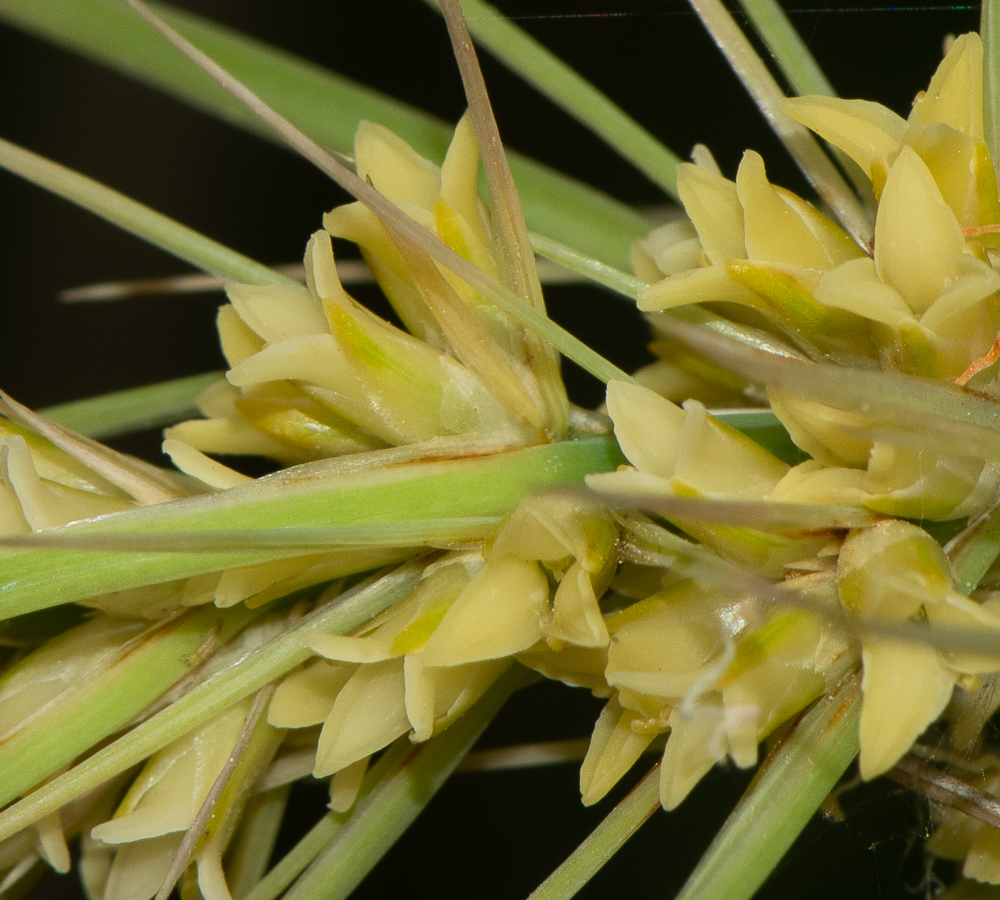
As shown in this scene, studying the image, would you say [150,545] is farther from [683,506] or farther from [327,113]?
[327,113]

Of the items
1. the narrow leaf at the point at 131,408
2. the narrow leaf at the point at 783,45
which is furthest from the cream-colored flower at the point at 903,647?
the narrow leaf at the point at 131,408

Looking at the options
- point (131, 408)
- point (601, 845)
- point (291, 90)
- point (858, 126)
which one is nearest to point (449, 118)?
point (291, 90)

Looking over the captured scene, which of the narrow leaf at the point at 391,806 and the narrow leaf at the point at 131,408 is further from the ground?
the narrow leaf at the point at 131,408

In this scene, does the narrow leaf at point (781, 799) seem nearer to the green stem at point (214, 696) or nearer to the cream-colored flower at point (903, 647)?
the cream-colored flower at point (903, 647)

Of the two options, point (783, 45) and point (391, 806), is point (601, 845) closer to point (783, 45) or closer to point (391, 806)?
point (391, 806)

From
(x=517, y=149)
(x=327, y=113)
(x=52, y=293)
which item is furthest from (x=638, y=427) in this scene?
(x=52, y=293)

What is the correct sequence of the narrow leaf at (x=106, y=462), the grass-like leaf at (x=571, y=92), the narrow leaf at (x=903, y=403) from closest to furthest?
1. the narrow leaf at (x=903, y=403)
2. the narrow leaf at (x=106, y=462)
3. the grass-like leaf at (x=571, y=92)
